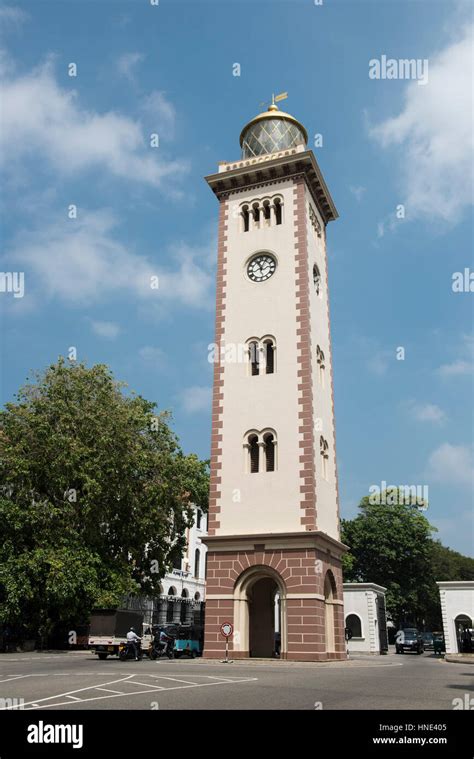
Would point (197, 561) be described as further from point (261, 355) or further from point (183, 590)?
point (261, 355)

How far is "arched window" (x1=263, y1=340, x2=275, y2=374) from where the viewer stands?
31.3 meters

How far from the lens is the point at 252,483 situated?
29156 mm

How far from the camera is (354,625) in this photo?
49281 mm

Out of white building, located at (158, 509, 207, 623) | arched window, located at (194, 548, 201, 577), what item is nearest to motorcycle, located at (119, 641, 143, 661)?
white building, located at (158, 509, 207, 623)

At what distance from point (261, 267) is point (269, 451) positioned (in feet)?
33.0

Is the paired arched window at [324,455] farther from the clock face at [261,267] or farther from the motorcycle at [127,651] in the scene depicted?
the motorcycle at [127,651]

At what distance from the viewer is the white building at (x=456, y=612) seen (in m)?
46.5

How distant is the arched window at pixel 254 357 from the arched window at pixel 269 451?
334 cm

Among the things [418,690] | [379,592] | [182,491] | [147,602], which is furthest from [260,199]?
[147,602]

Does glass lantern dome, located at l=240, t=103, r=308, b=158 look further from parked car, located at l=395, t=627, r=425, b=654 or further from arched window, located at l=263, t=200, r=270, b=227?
parked car, located at l=395, t=627, r=425, b=654

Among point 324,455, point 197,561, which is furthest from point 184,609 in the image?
point 324,455

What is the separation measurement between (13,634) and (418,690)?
28474 millimetres
